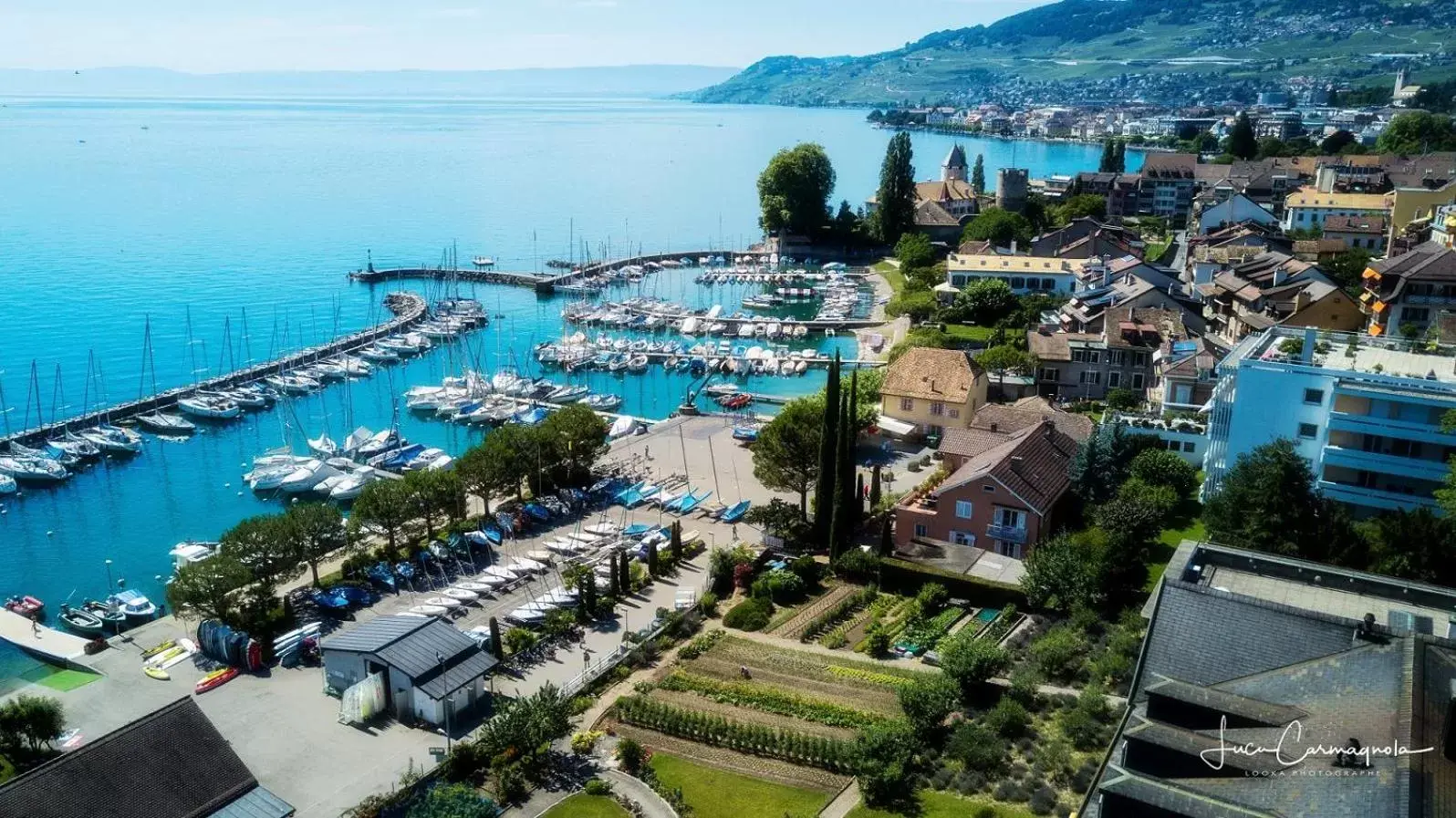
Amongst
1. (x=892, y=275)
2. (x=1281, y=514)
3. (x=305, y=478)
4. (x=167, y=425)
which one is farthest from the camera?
(x=892, y=275)

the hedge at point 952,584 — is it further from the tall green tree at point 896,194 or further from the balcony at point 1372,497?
the tall green tree at point 896,194

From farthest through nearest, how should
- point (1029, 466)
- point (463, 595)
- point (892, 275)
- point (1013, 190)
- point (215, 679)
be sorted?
point (1013, 190) → point (892, 275) → point (1029, 466) → point (463, 595) → point (215, 679)

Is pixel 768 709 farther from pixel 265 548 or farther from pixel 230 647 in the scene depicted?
pixel 265 548

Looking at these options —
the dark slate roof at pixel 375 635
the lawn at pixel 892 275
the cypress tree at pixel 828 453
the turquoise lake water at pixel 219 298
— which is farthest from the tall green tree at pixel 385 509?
the lawn at pixel 892 275

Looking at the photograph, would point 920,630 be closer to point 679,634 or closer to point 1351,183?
point 679,634

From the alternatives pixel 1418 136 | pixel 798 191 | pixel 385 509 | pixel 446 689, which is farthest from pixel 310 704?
Result: pixel 1418 136
